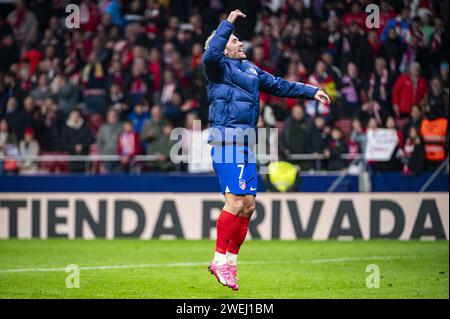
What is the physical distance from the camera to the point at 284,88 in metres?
10.6

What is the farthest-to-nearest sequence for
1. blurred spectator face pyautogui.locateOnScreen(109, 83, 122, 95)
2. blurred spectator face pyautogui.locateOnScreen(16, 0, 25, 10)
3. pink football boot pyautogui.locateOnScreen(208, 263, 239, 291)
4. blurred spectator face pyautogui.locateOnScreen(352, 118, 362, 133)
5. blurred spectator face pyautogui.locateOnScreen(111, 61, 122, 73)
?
blurred spectator face pyautogui.locateOnScreen(16, 0, 25, 10) < blurred spectator face pyautogui.locateOnScreen(111, 61, 122, 73) < blurred spectator face pyautogui.locateOnScreen(109, 83, 122, 95) < blurred spectator face pyautogui.locateOnScreen(352, 118, 362, 133) < pink football boot pyautogui.locateOnScreen(208, 263, 239, 291)

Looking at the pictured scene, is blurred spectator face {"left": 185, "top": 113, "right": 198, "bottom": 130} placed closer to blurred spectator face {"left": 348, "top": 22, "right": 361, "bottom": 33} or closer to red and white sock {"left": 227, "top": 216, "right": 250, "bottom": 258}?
blurred spectator face {"left": 348, "top": 22, "right": 361, "bottom": 33}

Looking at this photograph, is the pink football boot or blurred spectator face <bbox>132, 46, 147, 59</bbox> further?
blurred spectator face <bbox>132, 46, 147, 59</bbox>

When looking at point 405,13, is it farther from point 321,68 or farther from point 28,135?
point 28,135

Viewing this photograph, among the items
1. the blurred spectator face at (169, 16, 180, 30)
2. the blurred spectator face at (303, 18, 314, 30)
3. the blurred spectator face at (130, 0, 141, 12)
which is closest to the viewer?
the blurred spectator face at (303, 18, 314, 30)

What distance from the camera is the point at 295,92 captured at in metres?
10.6

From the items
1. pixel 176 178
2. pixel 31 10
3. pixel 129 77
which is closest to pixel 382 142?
pixel 176 178

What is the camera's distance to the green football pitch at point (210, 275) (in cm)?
1057

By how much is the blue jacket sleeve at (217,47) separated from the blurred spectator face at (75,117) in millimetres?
10688

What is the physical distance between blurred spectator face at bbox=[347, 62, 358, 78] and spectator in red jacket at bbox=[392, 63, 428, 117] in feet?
2.94

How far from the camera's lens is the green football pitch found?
416 inches

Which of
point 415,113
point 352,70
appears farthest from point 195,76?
point 415,113

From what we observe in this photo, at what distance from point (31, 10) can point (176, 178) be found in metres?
7.00

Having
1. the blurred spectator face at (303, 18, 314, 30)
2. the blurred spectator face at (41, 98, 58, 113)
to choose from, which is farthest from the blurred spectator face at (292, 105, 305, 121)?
the blurred spectator face at (41, 98, 58, 113)
